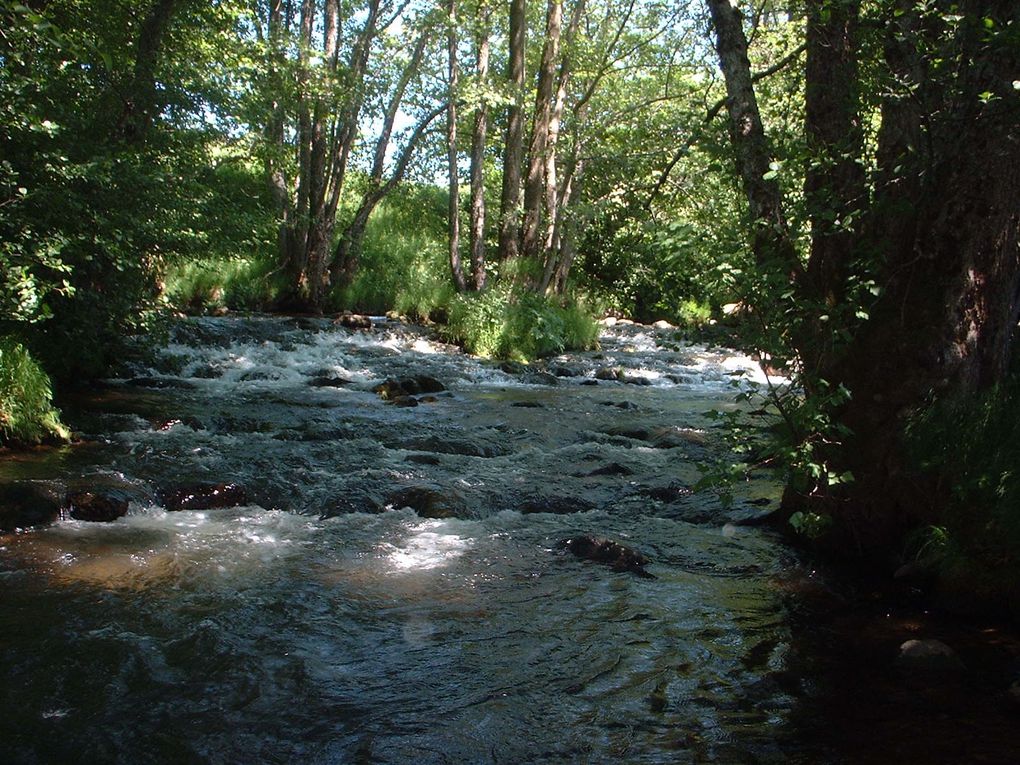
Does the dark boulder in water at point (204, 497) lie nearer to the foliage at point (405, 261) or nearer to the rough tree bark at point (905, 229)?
Result: the rough tree bark at point (905, 229)

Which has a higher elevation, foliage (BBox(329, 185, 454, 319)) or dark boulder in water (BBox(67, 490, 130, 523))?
foliage (BBox(329, 185, 454, 319))

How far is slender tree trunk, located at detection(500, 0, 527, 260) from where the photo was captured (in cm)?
1939

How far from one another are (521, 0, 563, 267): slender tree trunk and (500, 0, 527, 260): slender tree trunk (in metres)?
0.35

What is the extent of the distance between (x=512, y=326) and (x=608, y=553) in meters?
12.1

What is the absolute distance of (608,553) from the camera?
19.1 ft

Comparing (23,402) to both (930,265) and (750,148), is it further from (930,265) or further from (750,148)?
(930,265)

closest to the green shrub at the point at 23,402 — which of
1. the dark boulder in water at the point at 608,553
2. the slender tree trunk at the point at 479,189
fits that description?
the dark boulder in water at the point at 608,553

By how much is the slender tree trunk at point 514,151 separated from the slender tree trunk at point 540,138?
352 mm

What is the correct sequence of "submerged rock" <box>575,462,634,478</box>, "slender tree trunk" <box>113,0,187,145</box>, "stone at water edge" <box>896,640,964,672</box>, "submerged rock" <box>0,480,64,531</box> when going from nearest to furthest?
"stone at water edge" <box>896,640,964,672</box>
"submerged rock" <box>0,480,64,531</box>
"submerged rock" <box>575,462,634,478</box>
"slender tree trunk" <box>113,0,187,145</box>

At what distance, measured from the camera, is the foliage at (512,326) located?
17500 mm

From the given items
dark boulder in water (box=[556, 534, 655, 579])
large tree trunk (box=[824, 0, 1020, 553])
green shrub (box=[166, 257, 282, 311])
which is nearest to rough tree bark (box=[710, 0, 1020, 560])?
large tree trunk (box=[824, 0, 1020, 553])

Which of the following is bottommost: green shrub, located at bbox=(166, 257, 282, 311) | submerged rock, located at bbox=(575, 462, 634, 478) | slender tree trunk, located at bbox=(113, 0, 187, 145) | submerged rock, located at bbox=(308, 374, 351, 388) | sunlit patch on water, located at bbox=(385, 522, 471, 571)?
sunlit patch on water, located at bbox=(385, 522, 471, 571)

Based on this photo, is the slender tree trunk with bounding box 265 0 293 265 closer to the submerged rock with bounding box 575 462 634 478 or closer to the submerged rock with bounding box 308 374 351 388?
the submerged rock with bounding box 308 374 351 388

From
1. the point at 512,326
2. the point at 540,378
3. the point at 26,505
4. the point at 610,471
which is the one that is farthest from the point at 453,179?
the point at 26,505
